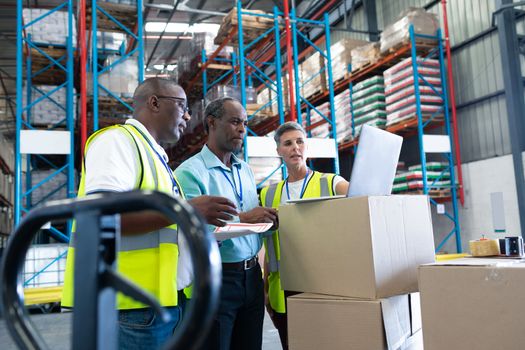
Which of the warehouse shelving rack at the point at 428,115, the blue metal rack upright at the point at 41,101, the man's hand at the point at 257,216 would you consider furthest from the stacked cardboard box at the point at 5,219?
the man's hand at the point at 257,216

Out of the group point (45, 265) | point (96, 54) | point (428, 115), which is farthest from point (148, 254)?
point (428, 115)

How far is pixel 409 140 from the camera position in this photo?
464 inches

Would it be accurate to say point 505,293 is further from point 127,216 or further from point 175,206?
point 175,206

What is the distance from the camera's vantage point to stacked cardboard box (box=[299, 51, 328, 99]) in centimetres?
1182

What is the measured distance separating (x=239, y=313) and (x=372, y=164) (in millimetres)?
997

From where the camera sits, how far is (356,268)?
2045 mm

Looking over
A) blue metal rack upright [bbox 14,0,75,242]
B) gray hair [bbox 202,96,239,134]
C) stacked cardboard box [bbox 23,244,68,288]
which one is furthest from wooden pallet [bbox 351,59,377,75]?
gray hair [bbox 202,96,239,134]

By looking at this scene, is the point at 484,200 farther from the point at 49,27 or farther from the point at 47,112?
the point at 49,27

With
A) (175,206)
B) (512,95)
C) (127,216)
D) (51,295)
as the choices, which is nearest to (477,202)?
(512,95)

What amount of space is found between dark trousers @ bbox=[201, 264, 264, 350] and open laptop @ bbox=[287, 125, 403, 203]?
53 centimetres

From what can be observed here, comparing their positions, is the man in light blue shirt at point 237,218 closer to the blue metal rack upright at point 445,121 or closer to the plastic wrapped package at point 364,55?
the blue metal rack upright at point 445,121

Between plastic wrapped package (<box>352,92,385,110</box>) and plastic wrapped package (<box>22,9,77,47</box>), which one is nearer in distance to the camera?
plastic wrapped package (<box>22,9,77,47</box>)

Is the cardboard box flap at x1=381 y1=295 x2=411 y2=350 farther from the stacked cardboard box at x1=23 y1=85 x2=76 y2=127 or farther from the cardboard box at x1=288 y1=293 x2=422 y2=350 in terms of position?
the stacked cardboard box at x1=23 y1=85 x2=76 y2=127

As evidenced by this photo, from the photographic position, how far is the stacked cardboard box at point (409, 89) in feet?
33.5
